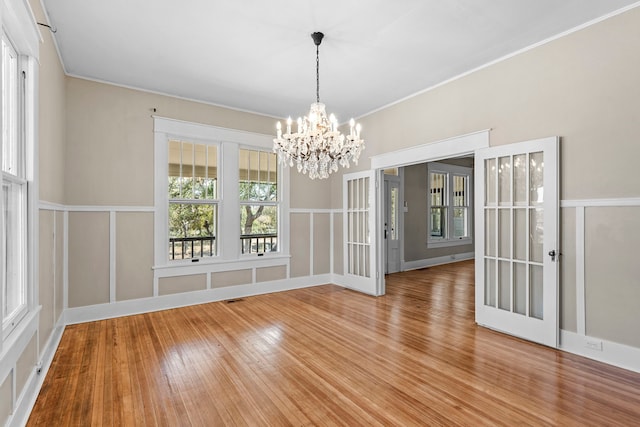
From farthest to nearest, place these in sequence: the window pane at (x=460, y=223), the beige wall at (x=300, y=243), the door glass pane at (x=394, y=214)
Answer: the window pane at (x=460, y=223) → the door glass pane at (x=394, y=214) → the beige wall at (x=300, y=243)

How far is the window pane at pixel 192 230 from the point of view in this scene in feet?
15.4

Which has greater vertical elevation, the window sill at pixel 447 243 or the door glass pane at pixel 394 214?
the door glass pane at pixel 394 214

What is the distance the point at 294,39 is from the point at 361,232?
3.19 m

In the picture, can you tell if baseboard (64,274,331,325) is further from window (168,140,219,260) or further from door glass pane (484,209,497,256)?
door glass pane (484,209,497,256)

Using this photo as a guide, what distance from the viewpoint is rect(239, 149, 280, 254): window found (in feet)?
17.4

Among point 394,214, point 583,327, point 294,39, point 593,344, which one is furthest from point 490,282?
point 394,214

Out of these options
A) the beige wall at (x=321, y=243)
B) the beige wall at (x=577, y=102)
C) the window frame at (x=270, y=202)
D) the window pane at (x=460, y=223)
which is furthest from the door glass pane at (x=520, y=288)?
the window pane at (x=460, y=223)

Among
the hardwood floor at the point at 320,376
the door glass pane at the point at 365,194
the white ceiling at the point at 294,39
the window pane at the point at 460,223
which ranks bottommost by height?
the hardwood floor at the point at 320,376

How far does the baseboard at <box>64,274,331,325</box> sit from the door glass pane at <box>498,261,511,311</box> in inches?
124

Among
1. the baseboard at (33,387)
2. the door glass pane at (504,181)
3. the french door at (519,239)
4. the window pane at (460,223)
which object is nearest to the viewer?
the baseboard at (33,387)

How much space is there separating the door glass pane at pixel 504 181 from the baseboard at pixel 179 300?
3.44 meters

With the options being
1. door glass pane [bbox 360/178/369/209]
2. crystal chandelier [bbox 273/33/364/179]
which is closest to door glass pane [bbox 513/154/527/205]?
crystal chandelier [bbox 273/33/364/179]

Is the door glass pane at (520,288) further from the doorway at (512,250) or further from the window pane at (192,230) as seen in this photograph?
the window pane at (192,230)

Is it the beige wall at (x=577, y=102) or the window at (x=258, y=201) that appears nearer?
the beige wall at (x=577, y=102)
